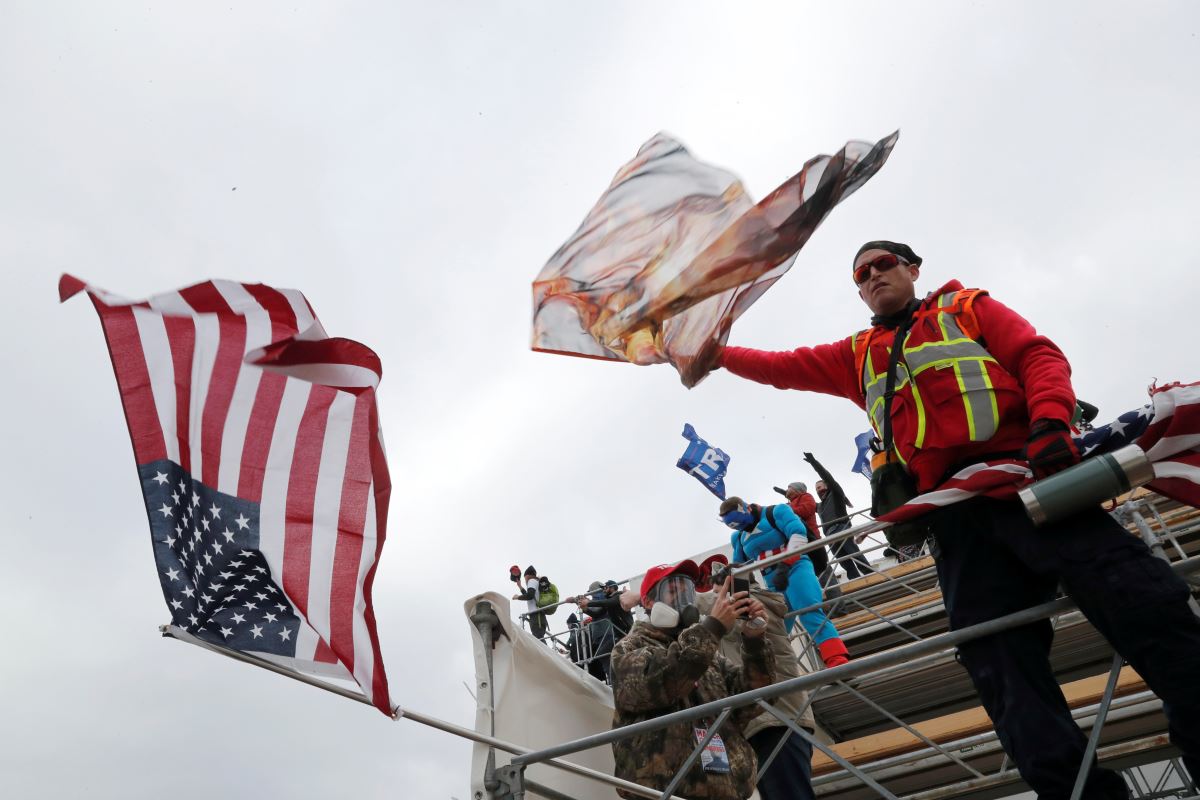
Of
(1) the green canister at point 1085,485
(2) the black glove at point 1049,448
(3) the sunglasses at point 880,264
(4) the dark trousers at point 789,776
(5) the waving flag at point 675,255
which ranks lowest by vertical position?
(4) the dark trousers at point 789,776

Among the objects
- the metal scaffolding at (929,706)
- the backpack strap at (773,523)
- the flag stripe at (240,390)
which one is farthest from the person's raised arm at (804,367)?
the backpack strap at (773,523)

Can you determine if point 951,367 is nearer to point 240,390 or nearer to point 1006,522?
point 1006,522

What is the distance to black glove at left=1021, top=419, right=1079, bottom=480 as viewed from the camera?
283cm

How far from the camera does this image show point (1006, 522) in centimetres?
300

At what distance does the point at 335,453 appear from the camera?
166 inches

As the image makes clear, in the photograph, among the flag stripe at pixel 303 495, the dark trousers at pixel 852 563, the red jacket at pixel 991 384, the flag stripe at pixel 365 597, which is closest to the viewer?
the red jacket at pixel 991 384

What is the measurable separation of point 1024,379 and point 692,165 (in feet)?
7.05

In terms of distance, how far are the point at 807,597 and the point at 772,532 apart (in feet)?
2.28

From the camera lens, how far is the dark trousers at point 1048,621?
2553 millimetres

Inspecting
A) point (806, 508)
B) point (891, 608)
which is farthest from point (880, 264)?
point (891, 608)

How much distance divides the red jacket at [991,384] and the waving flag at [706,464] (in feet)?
30.0

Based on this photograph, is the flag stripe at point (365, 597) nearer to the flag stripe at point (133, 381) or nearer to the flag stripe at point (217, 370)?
the flag stripe at point (217, 370)

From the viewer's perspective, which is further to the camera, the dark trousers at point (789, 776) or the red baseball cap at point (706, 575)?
the red baseball cap at point (706, 575)

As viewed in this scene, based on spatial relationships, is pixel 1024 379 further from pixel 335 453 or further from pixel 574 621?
pixel 574 621
